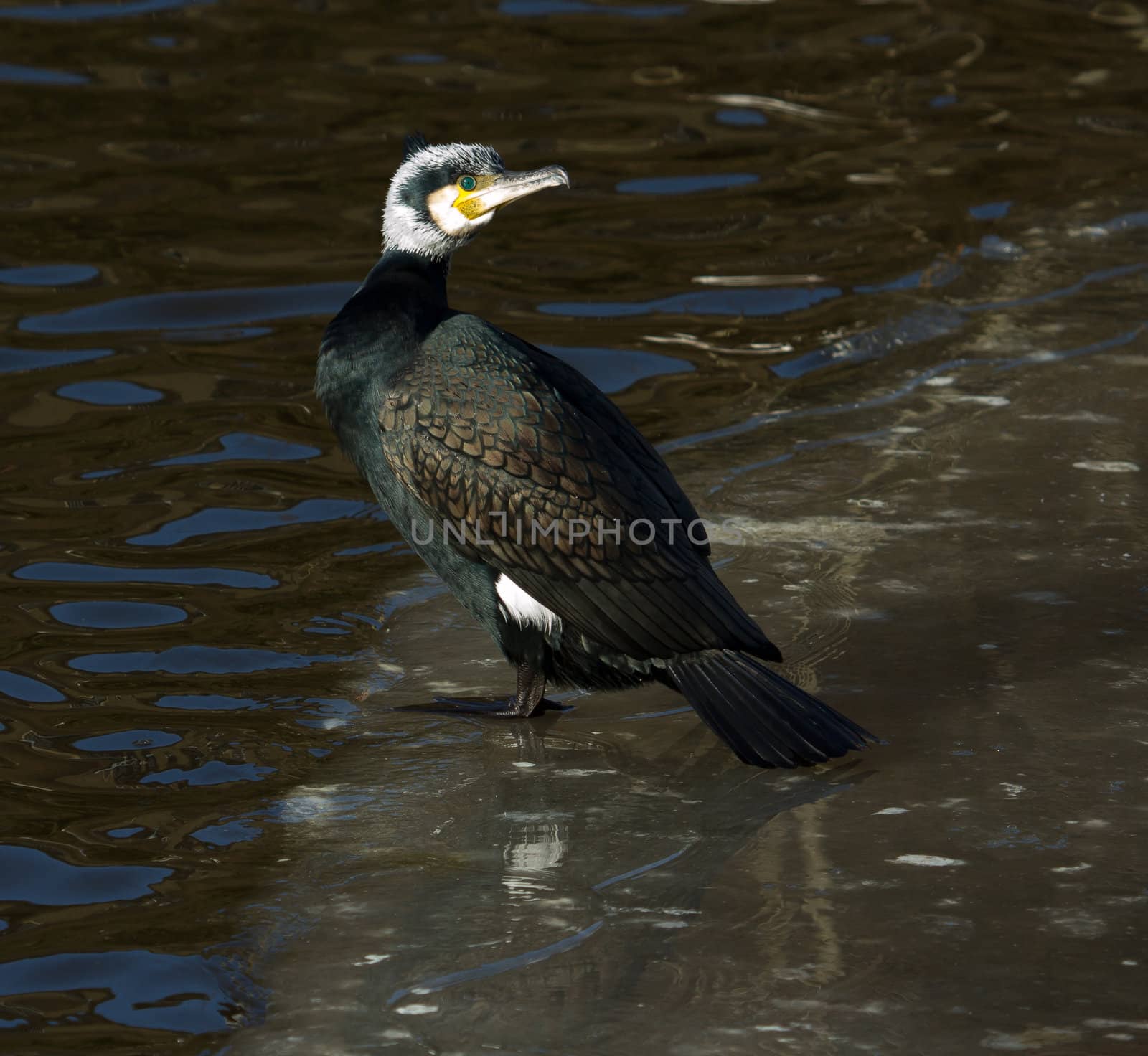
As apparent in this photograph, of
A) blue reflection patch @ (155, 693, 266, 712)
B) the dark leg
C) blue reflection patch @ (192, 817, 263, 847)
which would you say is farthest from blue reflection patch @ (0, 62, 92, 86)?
blue reflection patch @ (192, 817, 263, 847)

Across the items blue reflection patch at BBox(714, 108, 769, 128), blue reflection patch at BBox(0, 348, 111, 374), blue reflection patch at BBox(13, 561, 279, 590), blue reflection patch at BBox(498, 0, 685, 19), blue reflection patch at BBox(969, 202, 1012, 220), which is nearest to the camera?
blue reflection patch at BBox(13, 561, 279, 590)

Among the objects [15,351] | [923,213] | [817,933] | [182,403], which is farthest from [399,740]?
[923,213]

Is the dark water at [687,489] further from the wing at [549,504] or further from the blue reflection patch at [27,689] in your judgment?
the wing at [549,504]

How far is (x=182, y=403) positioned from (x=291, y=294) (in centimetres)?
111

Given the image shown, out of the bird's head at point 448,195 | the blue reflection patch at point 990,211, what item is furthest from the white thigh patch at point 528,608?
the blue reflection patch at point 990,211

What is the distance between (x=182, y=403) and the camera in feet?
21.1

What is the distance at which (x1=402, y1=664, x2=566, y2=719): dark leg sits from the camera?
4.16 meters

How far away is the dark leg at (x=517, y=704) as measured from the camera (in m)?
4.16

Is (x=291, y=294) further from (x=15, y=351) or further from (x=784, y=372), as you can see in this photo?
(x=784, y=372)

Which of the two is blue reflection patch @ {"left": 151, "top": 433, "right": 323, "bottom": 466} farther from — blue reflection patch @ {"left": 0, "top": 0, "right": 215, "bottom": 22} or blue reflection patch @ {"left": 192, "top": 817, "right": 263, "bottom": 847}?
blue reflection patch @ {"left": 0, "top": 0, "right": 215, "bottom": 22}

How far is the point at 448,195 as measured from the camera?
4.45m

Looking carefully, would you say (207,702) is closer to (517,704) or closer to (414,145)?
(517,704)

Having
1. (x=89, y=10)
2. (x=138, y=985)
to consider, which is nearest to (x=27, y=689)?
(x=138, y=985)

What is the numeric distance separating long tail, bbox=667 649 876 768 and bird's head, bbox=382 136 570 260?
4.13 ft
